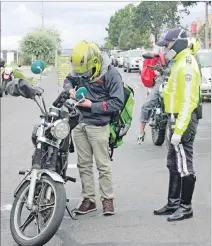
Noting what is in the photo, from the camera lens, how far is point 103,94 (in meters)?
6.01

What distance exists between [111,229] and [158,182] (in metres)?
2.06

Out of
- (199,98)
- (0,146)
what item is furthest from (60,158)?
(0,146)

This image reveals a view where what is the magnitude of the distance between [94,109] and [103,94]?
0.24 meters

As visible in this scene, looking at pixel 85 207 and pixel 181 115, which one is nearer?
pixel 181 115

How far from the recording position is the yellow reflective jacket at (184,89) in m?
5.67

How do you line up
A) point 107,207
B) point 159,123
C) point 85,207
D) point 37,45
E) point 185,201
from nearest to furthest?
1. point 185,201
2. point 107,207
3. point 85,207
4. point 159,123
5. point 37,45

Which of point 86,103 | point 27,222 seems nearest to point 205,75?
point 86,103

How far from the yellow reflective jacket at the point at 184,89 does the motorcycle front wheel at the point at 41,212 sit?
1308mm

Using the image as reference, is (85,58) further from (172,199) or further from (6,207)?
(6,207)

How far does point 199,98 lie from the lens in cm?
584

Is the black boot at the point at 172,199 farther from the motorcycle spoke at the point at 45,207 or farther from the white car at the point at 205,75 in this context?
the white car at the point at 205,75

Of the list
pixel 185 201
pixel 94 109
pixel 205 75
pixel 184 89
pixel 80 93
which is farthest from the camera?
pixel 205 75

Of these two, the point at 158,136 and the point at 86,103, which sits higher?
the point at 86,103

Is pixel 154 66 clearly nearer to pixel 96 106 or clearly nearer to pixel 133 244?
pixel 96 106
